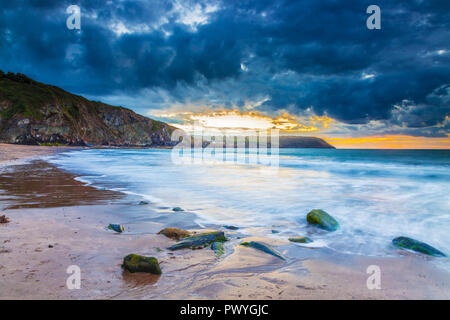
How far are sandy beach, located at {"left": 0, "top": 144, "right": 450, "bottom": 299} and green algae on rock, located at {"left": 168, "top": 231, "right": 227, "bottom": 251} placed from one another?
0.14 m

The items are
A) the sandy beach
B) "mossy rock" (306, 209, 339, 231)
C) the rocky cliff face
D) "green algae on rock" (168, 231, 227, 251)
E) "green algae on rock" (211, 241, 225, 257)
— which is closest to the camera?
the sandy beach

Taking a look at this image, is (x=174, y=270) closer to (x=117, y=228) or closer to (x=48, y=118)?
(x=117, y=228)

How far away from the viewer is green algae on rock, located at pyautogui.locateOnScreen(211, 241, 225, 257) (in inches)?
135

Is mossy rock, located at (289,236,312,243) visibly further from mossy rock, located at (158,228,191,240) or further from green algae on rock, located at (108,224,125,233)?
green algae on rock, located at (108,224,125,233)

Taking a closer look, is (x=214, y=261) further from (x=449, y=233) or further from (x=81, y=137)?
(x=81, y=137)

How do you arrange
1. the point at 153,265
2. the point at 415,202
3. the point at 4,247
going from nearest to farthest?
1. the point at 153,265
2. the point at 4,247
3. the point at 415,202

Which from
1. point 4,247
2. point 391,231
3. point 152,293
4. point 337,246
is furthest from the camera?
point 391,231

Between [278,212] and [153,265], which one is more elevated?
[153,265]

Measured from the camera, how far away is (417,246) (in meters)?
3.99

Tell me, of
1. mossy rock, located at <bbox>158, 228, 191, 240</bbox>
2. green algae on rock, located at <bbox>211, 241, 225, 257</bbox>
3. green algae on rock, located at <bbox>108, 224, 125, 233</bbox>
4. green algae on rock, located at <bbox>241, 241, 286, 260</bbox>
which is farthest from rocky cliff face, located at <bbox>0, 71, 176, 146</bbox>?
green algae on rock, located at <bbox>241, 241, 286, 260</bbox>

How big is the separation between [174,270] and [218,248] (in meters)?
0.91

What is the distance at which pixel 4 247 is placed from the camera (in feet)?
10.3
